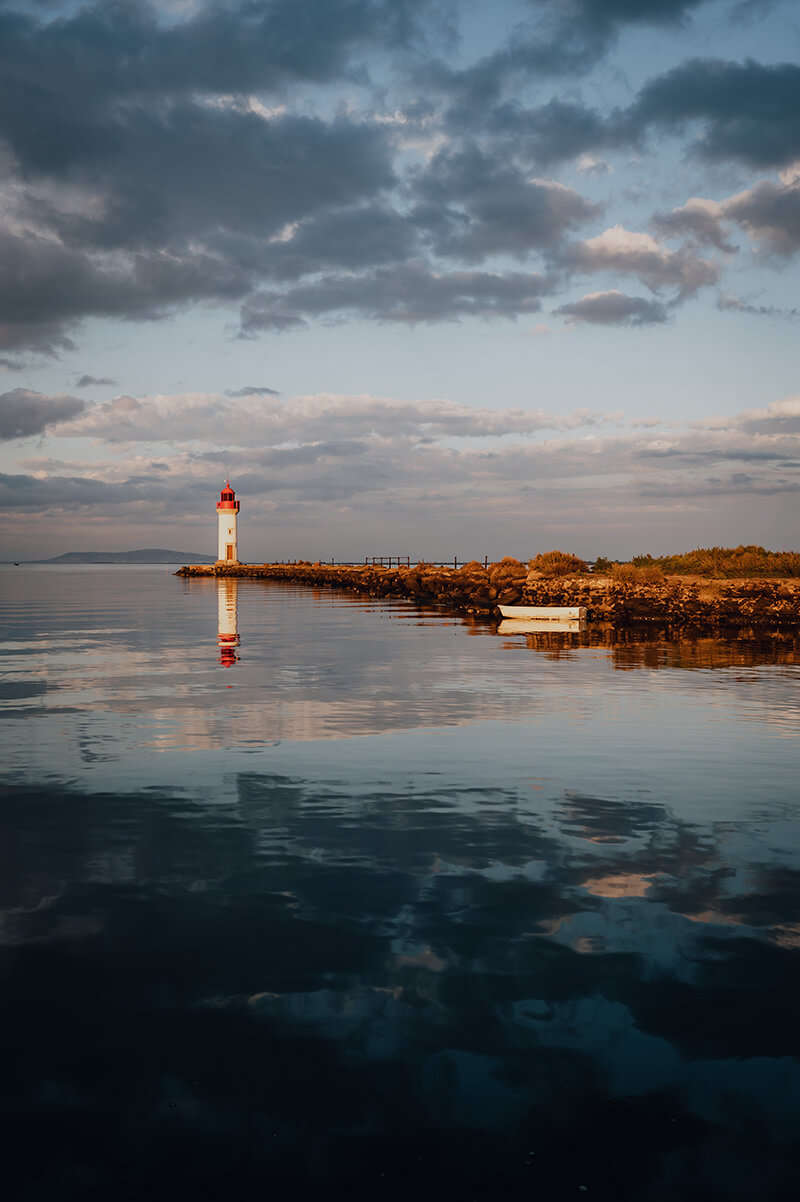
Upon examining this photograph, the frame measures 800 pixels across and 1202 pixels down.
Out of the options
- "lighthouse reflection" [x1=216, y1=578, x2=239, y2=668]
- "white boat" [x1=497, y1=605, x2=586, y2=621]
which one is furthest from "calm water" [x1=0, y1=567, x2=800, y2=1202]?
"white boat" [x1=497, y1=605, x2=586, y2=621]

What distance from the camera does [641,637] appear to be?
98.6 feet

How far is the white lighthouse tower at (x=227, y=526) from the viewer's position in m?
102

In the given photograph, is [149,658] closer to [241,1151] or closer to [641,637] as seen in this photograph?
[641,637]

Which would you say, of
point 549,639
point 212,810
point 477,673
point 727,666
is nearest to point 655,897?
point 212,810

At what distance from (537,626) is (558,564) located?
861 inches

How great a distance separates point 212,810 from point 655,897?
181 inches

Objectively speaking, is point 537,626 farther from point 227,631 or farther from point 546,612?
point 227,631

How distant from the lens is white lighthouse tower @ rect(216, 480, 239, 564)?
102m

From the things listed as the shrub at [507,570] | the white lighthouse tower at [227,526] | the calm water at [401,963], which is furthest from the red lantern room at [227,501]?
the calm water at [401,963]

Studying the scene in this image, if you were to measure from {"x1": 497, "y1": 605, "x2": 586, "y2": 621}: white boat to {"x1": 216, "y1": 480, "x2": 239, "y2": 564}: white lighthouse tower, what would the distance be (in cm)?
6875

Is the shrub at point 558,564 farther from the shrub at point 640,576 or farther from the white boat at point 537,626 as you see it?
the white boat at point 537,626

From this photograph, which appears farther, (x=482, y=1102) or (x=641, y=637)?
(x=641, y=637)

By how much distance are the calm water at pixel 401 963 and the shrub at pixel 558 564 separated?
42262mm

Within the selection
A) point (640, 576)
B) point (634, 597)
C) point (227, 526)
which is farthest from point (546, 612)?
point (227, 526)
